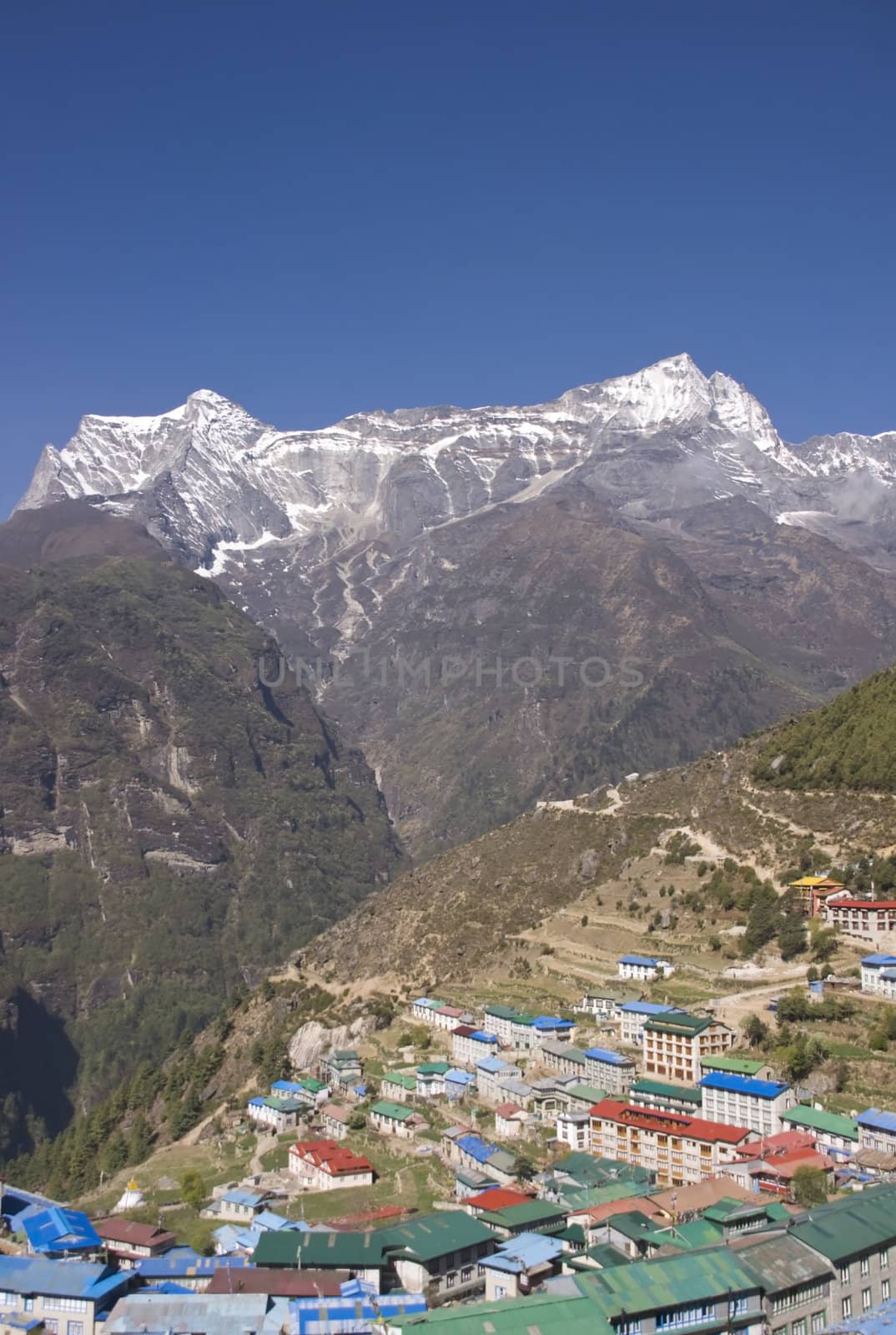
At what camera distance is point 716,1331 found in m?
46.9

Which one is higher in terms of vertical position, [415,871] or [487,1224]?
[415,871]

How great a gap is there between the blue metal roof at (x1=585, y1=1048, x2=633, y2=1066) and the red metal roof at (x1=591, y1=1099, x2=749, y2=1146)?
6.12 metres

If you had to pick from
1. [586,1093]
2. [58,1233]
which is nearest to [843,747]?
[586,1093]

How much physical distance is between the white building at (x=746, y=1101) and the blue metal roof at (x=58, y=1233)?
1301 inches

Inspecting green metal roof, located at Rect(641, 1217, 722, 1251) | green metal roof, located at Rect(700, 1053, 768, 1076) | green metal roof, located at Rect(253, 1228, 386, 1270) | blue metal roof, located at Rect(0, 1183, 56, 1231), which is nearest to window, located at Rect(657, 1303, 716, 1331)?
green metal roof, located at Rect(641, 1217, 722, 1251)

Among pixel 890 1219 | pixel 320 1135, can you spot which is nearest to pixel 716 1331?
pixel 890 1219

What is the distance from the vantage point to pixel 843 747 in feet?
403

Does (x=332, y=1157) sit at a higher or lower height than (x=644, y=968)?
lower

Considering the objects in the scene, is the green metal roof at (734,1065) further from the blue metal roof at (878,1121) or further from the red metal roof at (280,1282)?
the red metal roof at (280,1282)

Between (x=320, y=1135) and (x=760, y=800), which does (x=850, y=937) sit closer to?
(x=760, y=800)

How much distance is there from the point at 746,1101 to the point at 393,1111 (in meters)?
24.5

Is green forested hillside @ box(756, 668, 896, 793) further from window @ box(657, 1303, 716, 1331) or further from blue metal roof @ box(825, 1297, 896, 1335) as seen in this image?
window @ box(657, 1303, 716, 1331)

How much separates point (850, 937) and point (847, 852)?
1326 cm

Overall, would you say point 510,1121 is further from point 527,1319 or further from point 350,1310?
point 527,1319
